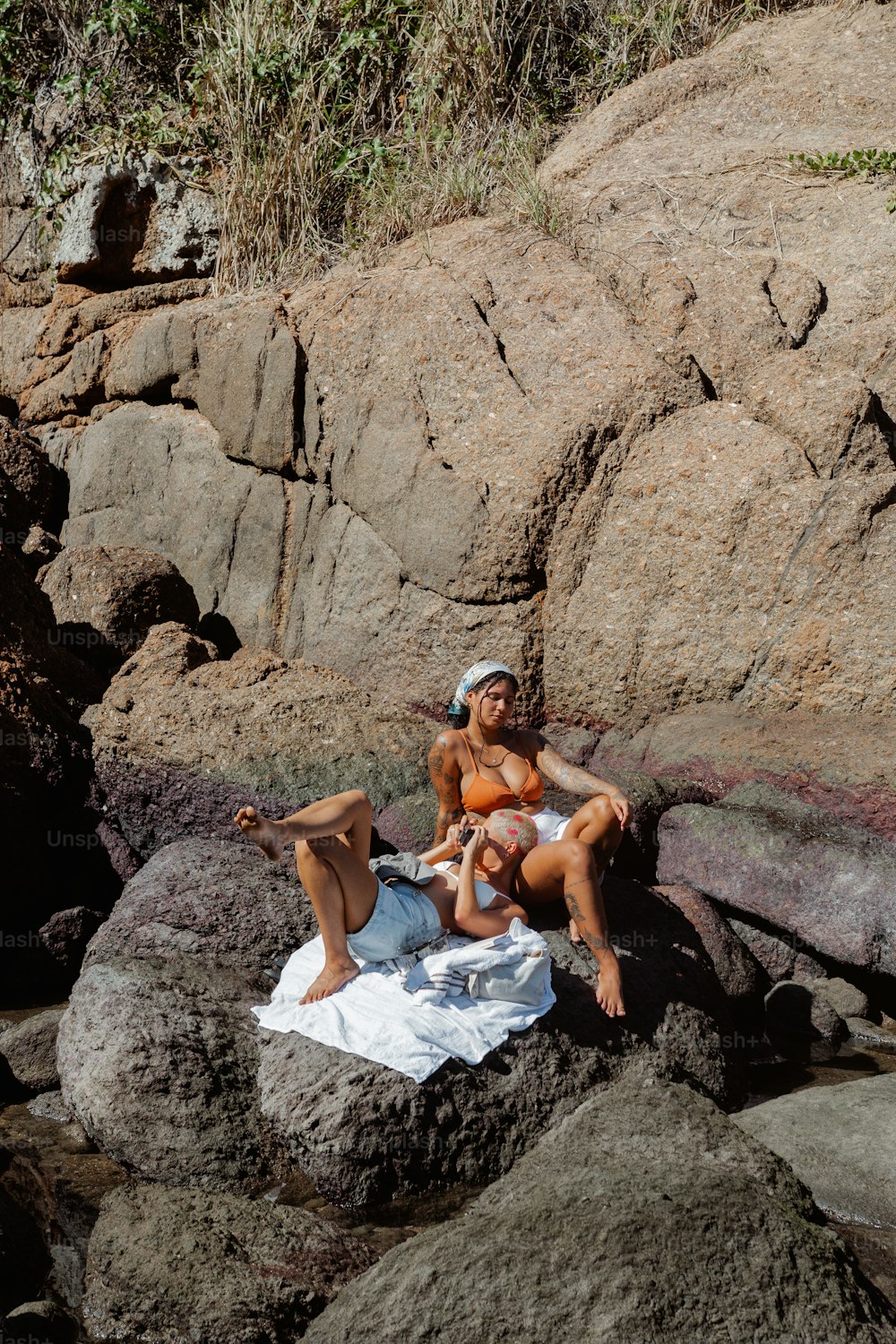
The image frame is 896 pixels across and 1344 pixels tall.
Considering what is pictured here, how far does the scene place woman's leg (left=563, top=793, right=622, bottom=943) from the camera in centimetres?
498

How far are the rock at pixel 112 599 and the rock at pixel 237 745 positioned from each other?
105cm

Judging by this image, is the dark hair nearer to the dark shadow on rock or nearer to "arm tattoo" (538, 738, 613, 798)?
"arm tattoo" (538, 738, 613, 798)

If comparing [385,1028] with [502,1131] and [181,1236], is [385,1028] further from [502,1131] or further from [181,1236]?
[181,1236]

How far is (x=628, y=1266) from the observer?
3.00 metres

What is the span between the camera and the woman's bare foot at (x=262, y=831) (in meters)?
3.88

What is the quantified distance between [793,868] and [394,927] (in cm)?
224

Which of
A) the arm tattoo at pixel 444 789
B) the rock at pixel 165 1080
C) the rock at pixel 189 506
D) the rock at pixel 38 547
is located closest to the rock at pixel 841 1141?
the arm tattoo at pixel 444 789

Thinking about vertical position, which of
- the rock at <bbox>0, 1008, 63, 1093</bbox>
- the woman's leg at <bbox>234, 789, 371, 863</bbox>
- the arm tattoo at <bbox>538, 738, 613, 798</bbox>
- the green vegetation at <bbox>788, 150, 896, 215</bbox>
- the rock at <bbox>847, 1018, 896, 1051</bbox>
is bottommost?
the rock at <bbox>0, 1008, 63, 1093</bbox>

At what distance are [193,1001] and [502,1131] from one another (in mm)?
1254

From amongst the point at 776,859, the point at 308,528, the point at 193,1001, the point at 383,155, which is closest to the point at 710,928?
the point at 776,859

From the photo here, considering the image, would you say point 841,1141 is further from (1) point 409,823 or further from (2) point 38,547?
(2) point 38,547

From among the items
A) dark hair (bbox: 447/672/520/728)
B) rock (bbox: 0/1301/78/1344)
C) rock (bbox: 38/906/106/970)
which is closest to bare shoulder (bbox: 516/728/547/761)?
dark hair (bbox: 447/672/520/728)

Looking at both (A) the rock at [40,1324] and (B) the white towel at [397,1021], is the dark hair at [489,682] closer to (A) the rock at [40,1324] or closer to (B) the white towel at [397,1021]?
(B) the white towel at [397,1021]

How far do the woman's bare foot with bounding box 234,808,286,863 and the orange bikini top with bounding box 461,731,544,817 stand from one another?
4.18ft
